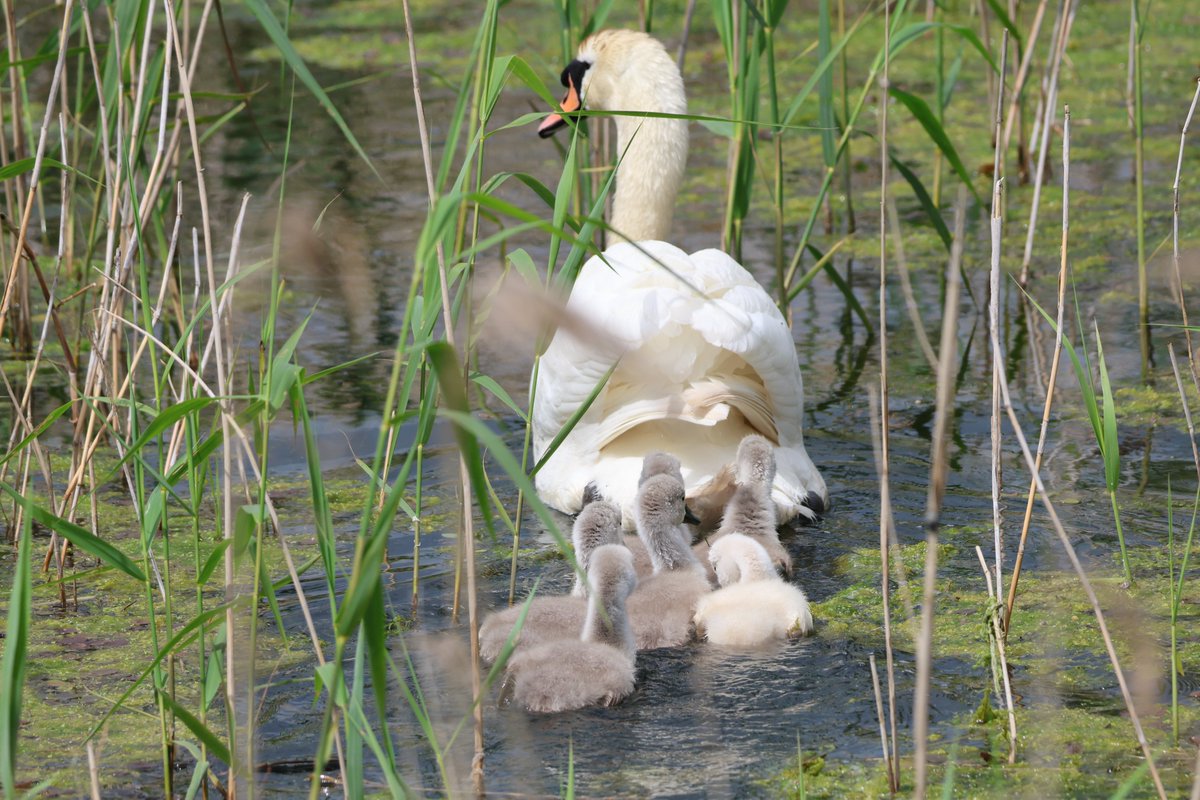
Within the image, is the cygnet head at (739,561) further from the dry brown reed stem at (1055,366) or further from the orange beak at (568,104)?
the orange beak at (568,104)

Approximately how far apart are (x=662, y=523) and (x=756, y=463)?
40 centimetres

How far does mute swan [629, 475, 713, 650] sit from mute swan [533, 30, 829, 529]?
13.0 inches


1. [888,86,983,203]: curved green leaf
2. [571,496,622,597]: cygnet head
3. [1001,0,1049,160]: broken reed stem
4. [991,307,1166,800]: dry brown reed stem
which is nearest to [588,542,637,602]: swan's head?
[571,496,622,597]: cygnet head

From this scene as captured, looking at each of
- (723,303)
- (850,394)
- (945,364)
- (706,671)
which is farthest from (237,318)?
(945,364)

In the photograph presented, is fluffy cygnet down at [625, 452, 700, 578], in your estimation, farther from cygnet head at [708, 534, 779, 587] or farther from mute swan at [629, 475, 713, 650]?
cygnet head at [708, 534, 779, 587]

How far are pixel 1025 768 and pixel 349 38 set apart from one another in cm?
990

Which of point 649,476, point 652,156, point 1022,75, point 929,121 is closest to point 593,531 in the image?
point 649,476

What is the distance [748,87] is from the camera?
4.75 meters

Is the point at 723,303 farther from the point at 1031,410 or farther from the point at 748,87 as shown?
the point at 1031,410

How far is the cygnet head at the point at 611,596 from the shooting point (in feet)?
10.8

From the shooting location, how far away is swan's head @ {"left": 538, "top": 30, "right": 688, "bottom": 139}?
5.43 metres

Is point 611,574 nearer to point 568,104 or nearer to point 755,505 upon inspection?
point 755,505

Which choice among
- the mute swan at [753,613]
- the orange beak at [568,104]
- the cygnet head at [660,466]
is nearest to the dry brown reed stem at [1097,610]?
the mute swan at [753,613]

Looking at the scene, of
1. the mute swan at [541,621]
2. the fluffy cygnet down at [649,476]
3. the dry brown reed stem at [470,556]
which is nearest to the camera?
the dry brown reed stem at [470,556]
